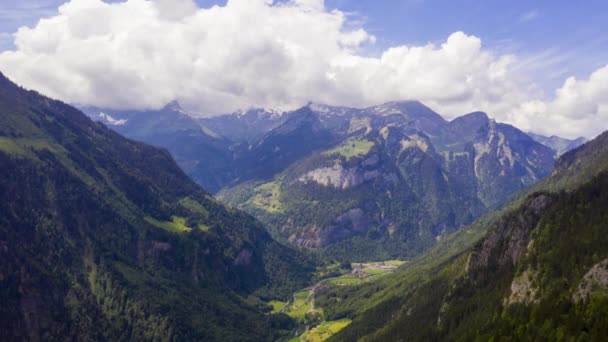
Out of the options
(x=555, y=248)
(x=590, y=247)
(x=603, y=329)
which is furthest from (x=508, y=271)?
(x=603, y=329)

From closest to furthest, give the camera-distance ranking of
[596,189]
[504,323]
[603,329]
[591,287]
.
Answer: [603,329] → [591,287] → [504,323] → [596,189]

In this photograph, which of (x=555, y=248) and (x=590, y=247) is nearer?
(x=590, y=247)

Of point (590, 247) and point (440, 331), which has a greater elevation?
point (590, 247)

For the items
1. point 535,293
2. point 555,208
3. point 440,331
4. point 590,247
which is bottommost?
point 440,331

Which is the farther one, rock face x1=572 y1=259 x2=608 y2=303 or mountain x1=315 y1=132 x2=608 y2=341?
rock face x1=572 y1=259 x2=608 y2=303

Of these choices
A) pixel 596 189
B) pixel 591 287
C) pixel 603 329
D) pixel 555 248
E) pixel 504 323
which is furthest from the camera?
pixel 596 189

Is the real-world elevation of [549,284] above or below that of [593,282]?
below

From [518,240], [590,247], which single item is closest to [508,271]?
[518,240]

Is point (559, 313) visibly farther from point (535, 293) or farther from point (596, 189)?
point (596, 189)

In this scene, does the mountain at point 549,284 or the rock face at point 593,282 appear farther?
the rock face at point 593,282

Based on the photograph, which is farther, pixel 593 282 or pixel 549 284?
pixel 549 284
